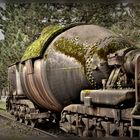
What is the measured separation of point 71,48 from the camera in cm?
1111

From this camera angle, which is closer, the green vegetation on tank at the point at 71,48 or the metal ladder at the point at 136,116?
the metal ladder at the point at 136,116

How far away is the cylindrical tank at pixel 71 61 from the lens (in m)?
10.4

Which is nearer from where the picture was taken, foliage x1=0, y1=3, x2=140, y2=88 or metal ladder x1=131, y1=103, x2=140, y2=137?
metal ladder x1=131, y1=103, x2=140, y2=137

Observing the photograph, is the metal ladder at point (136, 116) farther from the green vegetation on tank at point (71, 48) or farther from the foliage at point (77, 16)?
the foliage at point (77, 16)

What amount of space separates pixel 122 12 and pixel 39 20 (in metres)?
6.17

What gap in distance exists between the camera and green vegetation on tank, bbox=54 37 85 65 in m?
10.8

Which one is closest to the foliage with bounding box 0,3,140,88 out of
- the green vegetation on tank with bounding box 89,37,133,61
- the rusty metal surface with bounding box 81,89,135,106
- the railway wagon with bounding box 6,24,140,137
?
the railway wagon with bounding box 6,24,140,137

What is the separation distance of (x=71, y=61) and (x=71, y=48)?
0.39 meters

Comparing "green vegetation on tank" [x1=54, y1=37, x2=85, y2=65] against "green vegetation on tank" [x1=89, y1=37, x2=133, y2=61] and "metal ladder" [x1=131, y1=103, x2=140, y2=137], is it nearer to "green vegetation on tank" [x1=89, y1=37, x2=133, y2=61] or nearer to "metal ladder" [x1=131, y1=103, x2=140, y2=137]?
"green vegetation on tank" [x1=89, y1=37, x2=133, y2=61]

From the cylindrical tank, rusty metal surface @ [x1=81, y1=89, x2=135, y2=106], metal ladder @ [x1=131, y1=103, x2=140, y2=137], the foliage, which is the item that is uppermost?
the foliage

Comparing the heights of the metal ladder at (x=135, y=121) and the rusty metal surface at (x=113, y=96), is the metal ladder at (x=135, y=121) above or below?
below

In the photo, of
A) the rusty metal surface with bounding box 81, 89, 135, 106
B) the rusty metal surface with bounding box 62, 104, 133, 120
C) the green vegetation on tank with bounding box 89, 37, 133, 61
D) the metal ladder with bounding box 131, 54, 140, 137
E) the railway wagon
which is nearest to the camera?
the metal ladder with bounding box 131, 54, 140, 137

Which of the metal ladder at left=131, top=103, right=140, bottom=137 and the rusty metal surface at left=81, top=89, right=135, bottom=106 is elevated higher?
the rusty metal surface at left=81, top=89, right=135, bottom=106

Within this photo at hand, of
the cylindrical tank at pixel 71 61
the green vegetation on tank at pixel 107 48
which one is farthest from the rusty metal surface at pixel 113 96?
the green vegetation on tank at pixel 107 48
